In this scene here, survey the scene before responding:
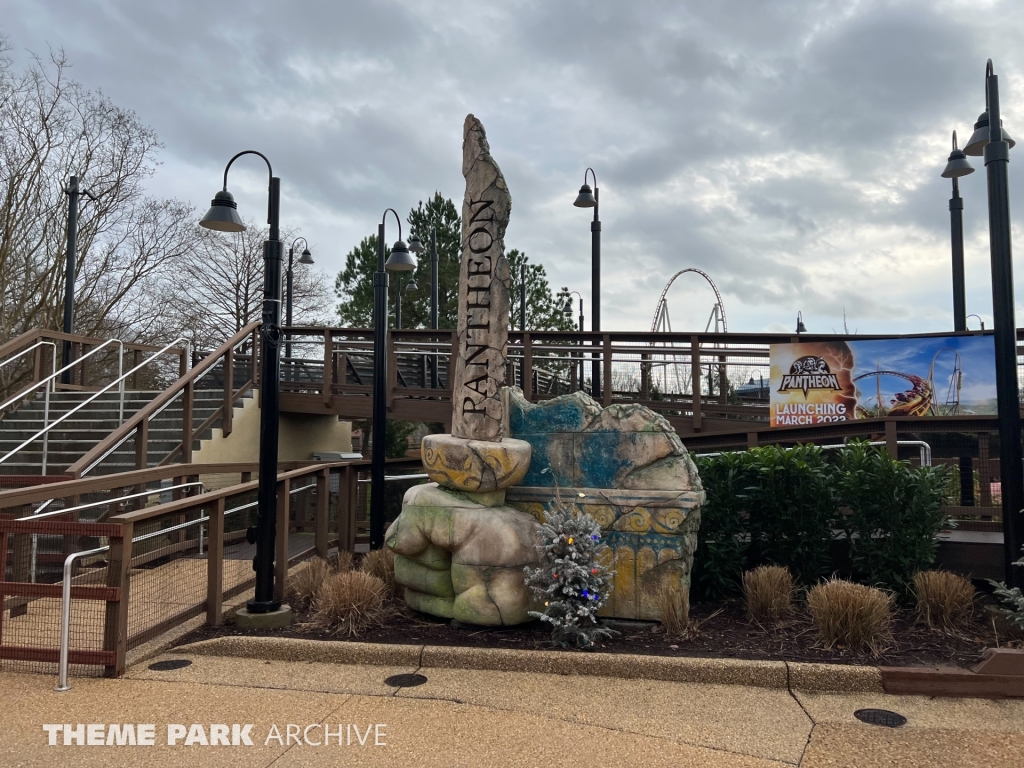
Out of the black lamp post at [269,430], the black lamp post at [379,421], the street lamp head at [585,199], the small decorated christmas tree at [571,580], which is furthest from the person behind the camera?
the street lamp head at [585,199]

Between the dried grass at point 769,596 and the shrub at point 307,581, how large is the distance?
11.3 ft

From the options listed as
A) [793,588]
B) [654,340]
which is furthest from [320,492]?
[654,340]

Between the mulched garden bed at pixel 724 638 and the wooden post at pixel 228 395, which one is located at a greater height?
the wooden post at pixel 228 395

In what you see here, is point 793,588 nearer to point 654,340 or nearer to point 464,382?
point 464,382

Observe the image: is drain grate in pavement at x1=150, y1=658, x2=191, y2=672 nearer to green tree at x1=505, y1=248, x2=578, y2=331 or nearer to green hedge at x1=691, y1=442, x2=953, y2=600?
green hedge at x1=691, y1=442, x2=953, y2=600

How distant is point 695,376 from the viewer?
11742 mm

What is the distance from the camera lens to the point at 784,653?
5051 millimetres

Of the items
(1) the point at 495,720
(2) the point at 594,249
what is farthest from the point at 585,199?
(1) the point at 495,720

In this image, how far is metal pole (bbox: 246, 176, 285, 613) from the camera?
5.86m

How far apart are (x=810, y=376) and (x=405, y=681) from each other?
8.99 meters

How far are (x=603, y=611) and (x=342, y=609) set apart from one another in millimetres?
2016

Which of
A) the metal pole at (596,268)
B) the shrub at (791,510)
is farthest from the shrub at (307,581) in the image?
the metal pole at (596,268)

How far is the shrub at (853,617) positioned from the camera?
16.4ft

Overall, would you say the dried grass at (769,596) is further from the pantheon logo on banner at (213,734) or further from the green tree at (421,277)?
the green tree at (421,277)
